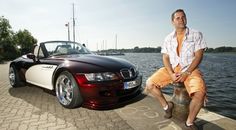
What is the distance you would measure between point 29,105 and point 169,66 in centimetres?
323

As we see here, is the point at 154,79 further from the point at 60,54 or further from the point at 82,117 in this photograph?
the point at 60,54

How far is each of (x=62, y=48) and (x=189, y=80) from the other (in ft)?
11.7

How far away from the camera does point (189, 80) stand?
10.1 ft

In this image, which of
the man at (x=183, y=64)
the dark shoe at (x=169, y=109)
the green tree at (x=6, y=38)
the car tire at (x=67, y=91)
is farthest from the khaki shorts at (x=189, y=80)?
the green tree at (x=6, y=38)

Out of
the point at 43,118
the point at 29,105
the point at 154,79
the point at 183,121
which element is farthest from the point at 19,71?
the point at 183,121

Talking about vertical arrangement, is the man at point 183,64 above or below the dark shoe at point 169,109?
above

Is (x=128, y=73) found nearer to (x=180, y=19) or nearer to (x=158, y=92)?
(x=158, y=92)

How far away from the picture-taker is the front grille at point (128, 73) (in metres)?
4.23

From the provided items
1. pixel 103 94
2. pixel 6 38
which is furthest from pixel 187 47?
pixel 6 38

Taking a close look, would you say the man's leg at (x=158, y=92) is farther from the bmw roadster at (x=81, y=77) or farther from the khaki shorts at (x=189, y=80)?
the bmw roadster at (x=81, y=77)

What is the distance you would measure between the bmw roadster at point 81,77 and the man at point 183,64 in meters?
0.76

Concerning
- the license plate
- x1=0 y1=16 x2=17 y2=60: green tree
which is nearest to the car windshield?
the license plate

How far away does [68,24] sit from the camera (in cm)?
3192

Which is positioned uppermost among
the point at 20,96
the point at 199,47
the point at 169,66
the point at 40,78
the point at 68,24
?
the point at 68,24
